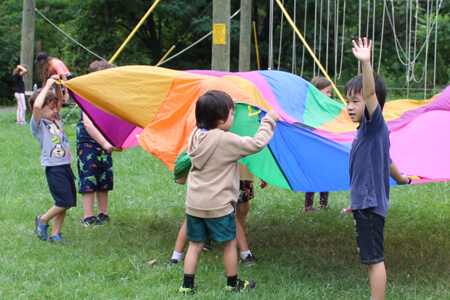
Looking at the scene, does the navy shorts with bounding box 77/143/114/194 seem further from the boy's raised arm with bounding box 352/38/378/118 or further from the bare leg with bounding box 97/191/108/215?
the boy's raised arm with bounding box 352/38/378/118

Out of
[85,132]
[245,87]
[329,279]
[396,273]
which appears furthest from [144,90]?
[396,273]

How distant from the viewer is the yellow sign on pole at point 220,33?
5.78 meters

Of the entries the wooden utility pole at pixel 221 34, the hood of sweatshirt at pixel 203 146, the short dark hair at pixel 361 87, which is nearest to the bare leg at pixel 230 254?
the hood of sweatshirt at pixel 203 146

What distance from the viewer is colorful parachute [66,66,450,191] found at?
3547 mm

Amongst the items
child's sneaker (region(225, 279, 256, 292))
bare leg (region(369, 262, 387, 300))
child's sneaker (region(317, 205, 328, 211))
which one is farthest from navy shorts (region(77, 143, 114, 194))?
bare leg (region(369, 262, 387, 300))

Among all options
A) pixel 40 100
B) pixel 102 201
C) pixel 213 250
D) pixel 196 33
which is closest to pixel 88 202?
pixel 102 201

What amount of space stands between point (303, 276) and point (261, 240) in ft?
2.87

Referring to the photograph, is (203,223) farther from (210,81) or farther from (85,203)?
(85,203)

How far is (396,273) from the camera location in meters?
3.74

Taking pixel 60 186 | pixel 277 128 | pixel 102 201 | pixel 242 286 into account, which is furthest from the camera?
pixel 102 201

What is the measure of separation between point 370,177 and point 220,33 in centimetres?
336

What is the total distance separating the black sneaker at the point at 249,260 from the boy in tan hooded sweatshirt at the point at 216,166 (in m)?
0.68

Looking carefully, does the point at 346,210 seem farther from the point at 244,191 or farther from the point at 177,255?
the point at 177,255

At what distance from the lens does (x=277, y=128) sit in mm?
3547
